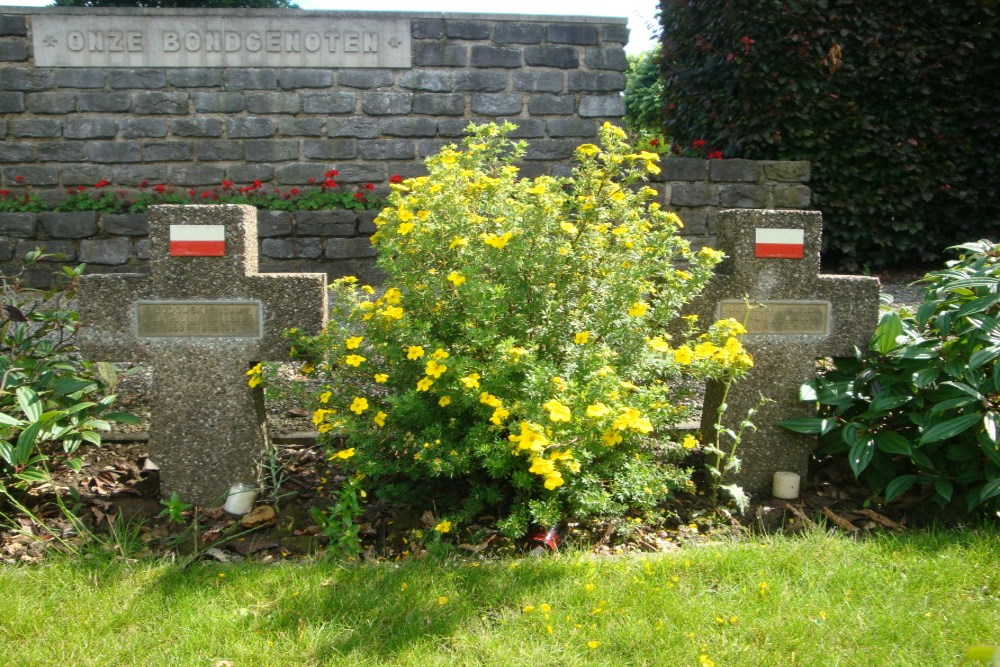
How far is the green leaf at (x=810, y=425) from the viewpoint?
321 centimetres

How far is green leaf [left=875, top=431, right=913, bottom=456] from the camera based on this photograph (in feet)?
9.95

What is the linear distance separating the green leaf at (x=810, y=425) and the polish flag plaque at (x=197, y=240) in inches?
93.7

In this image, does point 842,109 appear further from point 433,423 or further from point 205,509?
point 205,509

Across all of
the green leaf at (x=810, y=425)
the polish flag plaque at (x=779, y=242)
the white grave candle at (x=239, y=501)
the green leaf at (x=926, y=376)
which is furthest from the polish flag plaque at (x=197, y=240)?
the green leaf at (x=926, y=376)

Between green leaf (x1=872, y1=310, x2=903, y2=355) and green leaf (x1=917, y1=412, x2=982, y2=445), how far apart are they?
0.40 metres

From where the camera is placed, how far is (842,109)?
21.8 feet

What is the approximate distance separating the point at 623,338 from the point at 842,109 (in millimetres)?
4762

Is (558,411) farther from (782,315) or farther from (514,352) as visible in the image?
A: (782,315)

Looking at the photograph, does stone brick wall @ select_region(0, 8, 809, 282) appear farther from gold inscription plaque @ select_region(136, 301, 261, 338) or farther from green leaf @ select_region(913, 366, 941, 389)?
gold inscription plaque @ select_region(136, 301, 261, 338)

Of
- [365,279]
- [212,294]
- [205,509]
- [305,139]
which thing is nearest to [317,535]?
[205,509]

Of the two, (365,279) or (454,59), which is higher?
(454,59)

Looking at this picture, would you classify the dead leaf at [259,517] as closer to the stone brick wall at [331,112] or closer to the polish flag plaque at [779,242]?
the polish flag plaque at [779,242]

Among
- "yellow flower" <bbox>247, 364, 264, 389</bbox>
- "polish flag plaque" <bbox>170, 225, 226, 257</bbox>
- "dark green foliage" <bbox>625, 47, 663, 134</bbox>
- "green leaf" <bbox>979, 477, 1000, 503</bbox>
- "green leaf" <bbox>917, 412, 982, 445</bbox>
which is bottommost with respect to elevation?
"green leaf" <bbox>979, 477, 1000, 503</bbox>

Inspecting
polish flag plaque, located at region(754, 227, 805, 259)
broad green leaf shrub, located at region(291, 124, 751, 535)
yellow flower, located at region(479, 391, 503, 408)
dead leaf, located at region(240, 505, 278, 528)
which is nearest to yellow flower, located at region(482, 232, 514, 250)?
broad green leaf shrub, located at region(291, 124, 751, 535)
